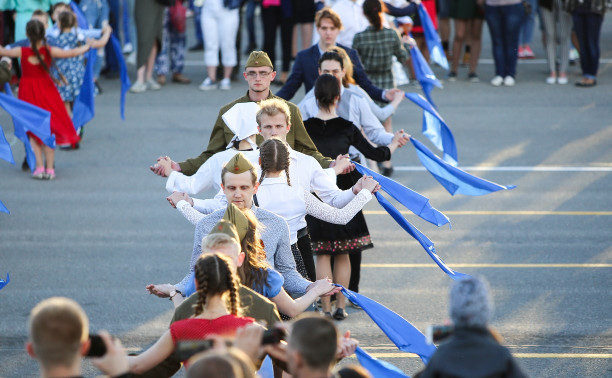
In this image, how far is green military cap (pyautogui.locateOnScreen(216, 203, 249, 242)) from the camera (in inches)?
229

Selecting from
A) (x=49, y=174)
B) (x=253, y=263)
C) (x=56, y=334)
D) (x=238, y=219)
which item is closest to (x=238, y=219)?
(x=238, y=219)

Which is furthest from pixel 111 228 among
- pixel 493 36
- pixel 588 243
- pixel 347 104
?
pixel 493 36

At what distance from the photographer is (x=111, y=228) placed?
36.6ft

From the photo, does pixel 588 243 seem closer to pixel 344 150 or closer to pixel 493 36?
pixel 344 150

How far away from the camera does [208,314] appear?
4.94 m

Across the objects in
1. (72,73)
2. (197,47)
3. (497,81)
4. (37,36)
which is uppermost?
(37,36)

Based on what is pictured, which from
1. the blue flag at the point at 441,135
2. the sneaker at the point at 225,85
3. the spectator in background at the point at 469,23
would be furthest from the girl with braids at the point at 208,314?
the spectator in background at the point at 469,23

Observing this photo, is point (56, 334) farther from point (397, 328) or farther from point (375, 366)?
point (397, 328)

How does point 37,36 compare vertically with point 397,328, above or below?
above

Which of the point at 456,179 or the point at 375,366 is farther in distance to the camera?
the point at 456,179

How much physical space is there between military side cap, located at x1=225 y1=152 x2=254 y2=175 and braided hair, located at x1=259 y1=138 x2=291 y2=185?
421 mm

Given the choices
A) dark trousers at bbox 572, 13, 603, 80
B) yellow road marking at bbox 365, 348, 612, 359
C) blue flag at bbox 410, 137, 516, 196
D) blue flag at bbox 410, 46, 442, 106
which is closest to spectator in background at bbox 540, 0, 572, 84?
dark trousers at bbox 572, 13, 603, 80

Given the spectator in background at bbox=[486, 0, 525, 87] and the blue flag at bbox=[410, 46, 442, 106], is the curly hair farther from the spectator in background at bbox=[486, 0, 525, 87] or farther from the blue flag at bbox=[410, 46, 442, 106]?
the spectator in background at bbox=[486, 0, 525, 87]

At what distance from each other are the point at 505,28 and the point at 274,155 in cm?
1149
